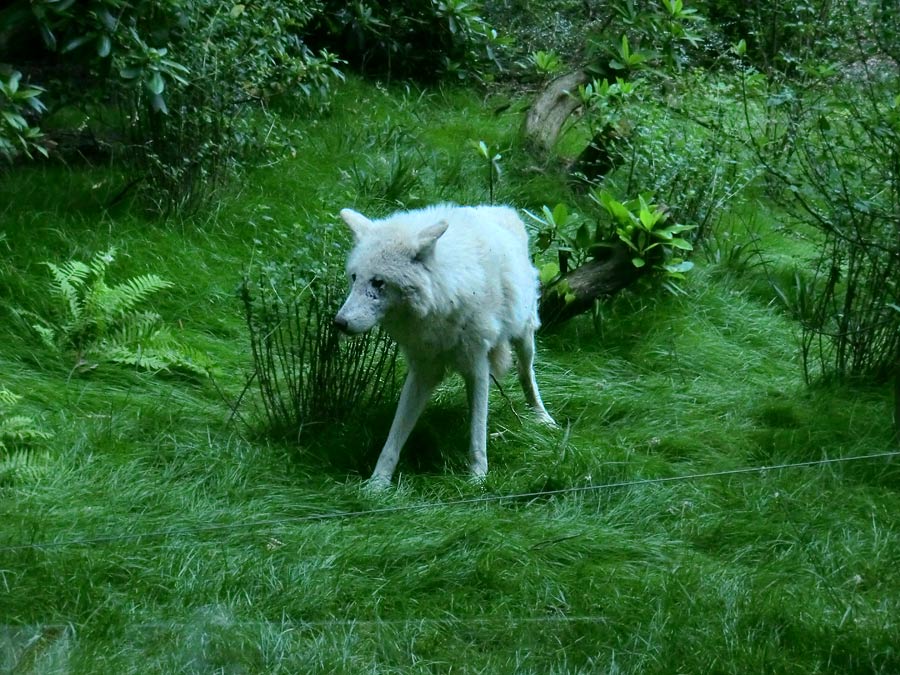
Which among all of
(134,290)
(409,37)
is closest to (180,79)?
(134,290)

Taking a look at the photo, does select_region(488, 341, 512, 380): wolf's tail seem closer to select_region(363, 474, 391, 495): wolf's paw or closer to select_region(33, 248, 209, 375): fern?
select_region(363, 474, 391, 495): wolf's paw

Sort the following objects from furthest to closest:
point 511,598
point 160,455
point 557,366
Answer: point 557,366 → point 160,455 → point 511,598

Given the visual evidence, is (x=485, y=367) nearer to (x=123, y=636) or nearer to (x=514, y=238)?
(x=514, y=238)

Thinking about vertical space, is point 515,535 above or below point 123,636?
above

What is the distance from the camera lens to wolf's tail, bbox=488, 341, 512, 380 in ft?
20.8

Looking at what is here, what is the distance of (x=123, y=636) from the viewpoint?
4023mm

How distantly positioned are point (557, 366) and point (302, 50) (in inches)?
171

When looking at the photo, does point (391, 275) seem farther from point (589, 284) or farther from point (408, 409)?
point (589, 284)

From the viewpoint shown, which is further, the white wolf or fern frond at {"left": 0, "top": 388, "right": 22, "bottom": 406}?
fern frond at {"left": 0, "top": 388, "right": 22, "bottom": 406}

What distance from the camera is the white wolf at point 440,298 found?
5.38 m

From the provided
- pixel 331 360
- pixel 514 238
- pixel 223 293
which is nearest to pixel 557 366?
pixel 514 238

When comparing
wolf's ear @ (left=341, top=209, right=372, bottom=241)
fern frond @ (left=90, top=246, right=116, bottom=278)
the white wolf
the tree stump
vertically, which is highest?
the tree stump

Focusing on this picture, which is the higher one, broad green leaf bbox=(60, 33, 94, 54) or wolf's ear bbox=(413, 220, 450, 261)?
broad green leaf bbox=(60, 33, 94, 54)

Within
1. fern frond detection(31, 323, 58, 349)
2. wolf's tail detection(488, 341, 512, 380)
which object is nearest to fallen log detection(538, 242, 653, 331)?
wolf's tail detection(488, 341, 512, 380)
